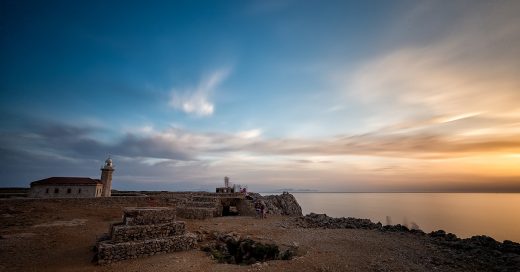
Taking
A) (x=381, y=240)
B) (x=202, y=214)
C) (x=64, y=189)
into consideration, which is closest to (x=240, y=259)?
(x=381, y=240)

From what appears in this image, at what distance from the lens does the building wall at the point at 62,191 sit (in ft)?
107

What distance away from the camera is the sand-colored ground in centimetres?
1140

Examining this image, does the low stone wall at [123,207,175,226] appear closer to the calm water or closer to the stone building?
the stone building

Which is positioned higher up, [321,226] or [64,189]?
[64,189]

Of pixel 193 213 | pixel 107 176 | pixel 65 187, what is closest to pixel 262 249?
pixel 193 213

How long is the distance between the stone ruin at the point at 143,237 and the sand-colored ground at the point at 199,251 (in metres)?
0.50

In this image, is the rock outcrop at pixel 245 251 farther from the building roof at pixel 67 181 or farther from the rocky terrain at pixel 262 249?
the building roof at pixel 67 181

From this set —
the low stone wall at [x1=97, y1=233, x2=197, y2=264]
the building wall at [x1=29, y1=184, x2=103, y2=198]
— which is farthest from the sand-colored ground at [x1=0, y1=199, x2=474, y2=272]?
the building wall at [x1=29, y1=184, x2=103, y2=198]

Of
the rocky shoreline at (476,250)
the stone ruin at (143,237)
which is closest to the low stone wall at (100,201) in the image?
the stone ruin at (143,237)

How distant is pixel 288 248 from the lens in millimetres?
14281

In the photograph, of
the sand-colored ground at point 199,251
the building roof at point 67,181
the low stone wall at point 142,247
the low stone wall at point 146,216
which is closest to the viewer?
the sand-colored ground at point 199,251

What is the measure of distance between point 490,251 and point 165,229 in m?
19.8

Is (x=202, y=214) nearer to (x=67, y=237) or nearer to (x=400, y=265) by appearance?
(x=67, y=237)

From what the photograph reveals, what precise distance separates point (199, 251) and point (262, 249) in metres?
3.56
